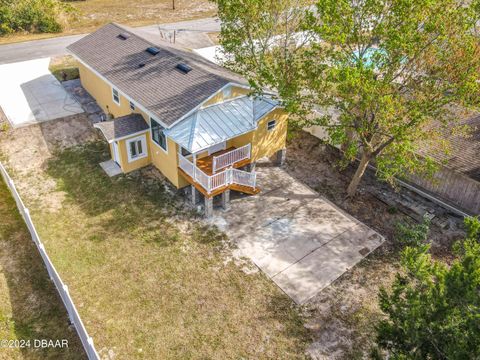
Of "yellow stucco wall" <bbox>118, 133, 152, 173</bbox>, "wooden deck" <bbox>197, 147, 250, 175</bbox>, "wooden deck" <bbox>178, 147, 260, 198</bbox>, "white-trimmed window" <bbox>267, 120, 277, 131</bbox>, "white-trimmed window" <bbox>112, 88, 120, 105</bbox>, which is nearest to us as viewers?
"wooden deck" <bbox>178, 147, 260, 198</bbox>

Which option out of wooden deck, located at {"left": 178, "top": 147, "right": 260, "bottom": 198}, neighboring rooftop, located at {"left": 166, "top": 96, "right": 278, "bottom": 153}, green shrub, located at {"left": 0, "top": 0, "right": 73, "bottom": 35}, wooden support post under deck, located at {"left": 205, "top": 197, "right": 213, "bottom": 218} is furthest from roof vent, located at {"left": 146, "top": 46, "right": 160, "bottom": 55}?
green shrub, located at {"left": 0, "top": 0, "right": 73, "bottom": 35}

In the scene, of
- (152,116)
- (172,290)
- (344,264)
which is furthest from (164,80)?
(344,264)

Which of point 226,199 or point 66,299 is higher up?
point 226,199

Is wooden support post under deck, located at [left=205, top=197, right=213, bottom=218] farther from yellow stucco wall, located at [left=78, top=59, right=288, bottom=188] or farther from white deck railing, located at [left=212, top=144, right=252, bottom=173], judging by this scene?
yellow stucco wall, located at [left=78, top=59, right=288, bottom=188]

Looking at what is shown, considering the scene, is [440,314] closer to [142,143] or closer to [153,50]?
[142,143]

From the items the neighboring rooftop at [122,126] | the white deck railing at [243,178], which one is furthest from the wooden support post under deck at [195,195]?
the neighboring rooftop at [122,126]

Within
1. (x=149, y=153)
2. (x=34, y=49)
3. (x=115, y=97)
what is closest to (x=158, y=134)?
(x=149, y=153)
